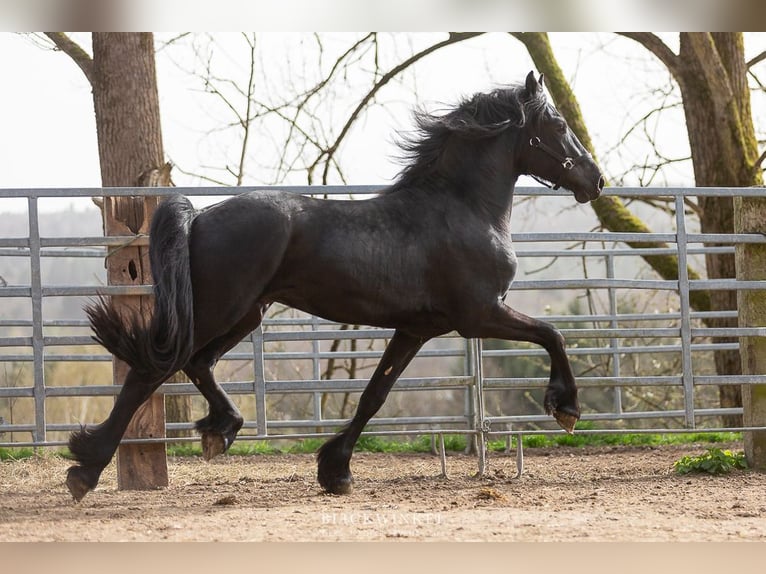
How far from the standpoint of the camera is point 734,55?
35.2 ft

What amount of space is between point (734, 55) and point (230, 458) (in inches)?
280

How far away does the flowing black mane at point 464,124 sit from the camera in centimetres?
578

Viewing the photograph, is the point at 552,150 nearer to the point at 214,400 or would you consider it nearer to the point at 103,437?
the point at 214,400

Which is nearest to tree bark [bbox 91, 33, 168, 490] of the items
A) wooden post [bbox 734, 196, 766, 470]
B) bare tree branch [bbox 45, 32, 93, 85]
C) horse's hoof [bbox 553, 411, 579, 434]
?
bare tree branch [bbox 45, 32, 93, 85]

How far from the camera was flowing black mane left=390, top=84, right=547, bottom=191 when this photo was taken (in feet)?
19.0

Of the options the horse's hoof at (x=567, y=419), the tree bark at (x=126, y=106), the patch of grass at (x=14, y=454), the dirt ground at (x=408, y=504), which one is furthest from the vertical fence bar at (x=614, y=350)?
the patch of grass at (x=14, y=454)

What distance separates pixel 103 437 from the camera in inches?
200

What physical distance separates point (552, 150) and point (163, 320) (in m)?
2.59

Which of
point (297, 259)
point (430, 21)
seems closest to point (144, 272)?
point (297, 259)

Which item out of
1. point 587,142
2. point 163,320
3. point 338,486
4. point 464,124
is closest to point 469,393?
point 338,486

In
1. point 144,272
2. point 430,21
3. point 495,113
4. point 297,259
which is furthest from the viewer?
point 144,272

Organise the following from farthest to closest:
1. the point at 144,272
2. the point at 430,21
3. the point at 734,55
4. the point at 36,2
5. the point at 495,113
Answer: the point at 734,55, the point at 144,272, the point at 495,113, the point at 430,21, the point at 36,2

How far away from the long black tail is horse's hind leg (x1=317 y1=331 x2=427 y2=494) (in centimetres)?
115

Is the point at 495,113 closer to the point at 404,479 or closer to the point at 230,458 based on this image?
the point at 404,479
